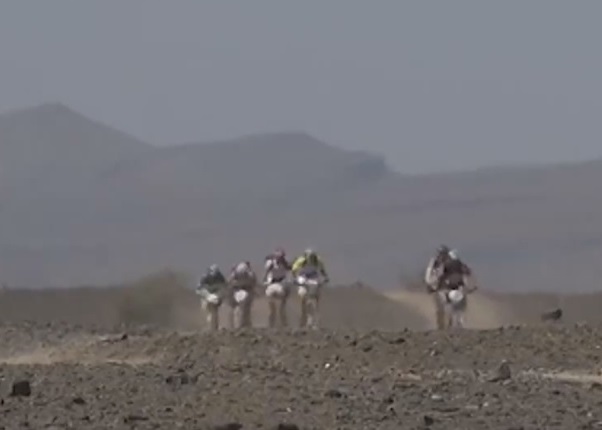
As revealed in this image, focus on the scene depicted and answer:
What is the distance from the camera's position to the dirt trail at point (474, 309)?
5280 cm

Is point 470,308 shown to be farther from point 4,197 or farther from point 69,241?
point 4,197

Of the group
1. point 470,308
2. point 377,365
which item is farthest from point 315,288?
point 470,308

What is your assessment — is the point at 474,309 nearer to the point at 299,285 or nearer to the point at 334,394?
the point at 299,285

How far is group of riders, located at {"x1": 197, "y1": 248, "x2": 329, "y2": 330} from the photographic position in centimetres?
3428

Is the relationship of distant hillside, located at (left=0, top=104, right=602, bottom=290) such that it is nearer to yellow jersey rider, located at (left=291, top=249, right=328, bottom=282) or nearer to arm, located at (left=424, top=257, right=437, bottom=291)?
yellow jersey rider, located at (left=291, top=249, right=328, bottom=282)

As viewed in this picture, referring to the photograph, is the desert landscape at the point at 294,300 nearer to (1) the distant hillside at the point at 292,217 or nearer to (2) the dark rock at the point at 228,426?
(2) the dark rock at the point at 228,426

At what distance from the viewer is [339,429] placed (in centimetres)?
1752

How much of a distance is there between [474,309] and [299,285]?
76.4 ft

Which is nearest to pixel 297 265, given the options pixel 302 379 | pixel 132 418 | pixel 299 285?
pixel 299 285

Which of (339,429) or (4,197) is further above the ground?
(4,197)

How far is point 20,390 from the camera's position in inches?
773

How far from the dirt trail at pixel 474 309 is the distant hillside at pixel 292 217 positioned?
191ft

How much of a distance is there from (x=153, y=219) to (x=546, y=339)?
139 m

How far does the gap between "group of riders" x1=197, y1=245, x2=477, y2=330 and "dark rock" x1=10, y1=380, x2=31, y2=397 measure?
13.8 m
